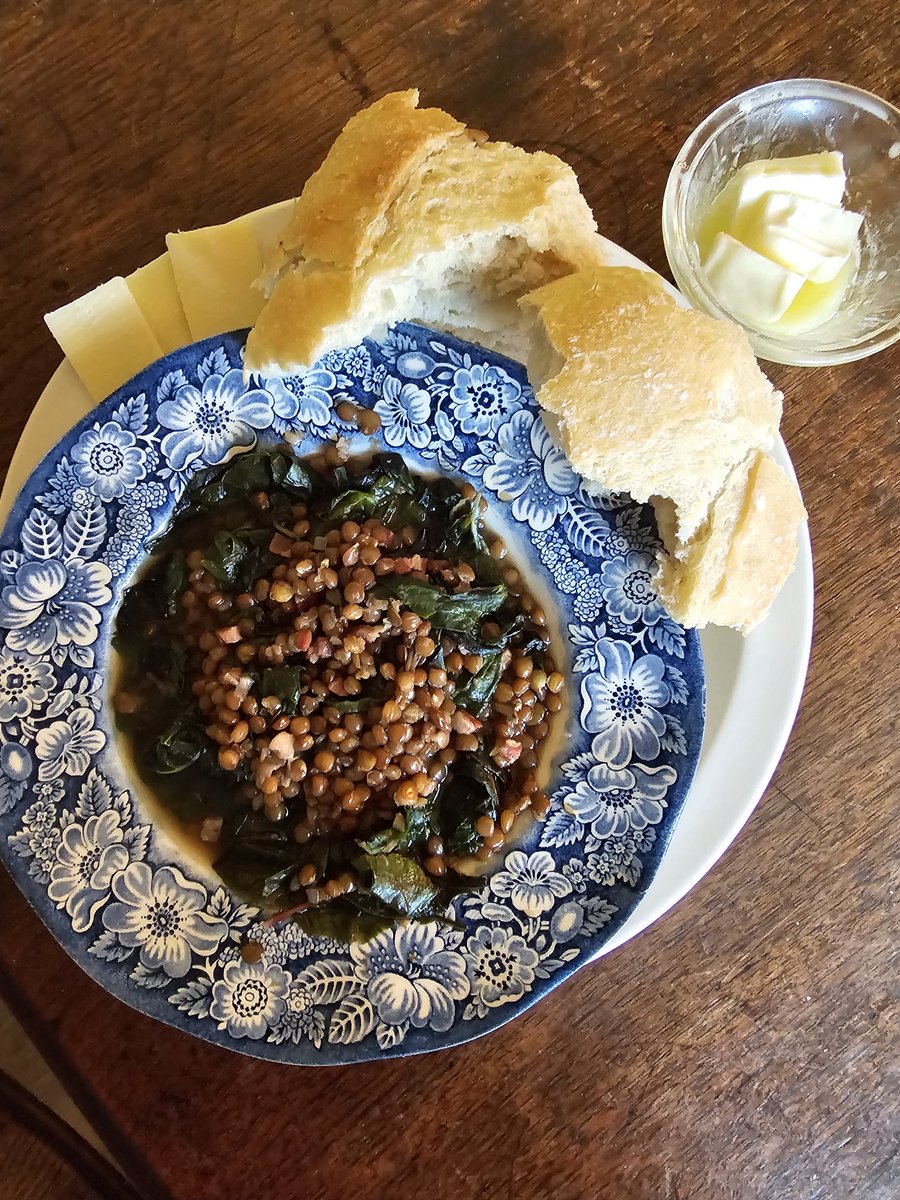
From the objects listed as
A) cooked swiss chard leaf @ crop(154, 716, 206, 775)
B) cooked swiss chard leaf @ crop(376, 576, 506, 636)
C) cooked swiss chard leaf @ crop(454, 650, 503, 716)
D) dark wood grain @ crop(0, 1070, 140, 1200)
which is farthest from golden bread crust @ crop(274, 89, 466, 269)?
dark wood grain @ crop(0, 1070, 140, 1200)

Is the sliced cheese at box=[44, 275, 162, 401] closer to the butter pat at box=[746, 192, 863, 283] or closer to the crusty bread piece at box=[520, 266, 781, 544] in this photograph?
the crusty bread piece at box=[520, 266, 781, 544]

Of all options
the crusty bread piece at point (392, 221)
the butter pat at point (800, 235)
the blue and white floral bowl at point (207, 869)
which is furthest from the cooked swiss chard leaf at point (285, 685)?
the butter pat at point (800, 235)

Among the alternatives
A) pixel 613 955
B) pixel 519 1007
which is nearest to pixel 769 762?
pixel 613 955

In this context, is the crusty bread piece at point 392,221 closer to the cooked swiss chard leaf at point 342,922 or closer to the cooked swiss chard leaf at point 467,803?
the cooked swiss chard leaf at point 467,803

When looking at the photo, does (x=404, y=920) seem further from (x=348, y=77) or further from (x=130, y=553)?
(x=348, y=77)

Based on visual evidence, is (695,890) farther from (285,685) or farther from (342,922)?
(285,685)

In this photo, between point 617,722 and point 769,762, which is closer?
point 617,722
